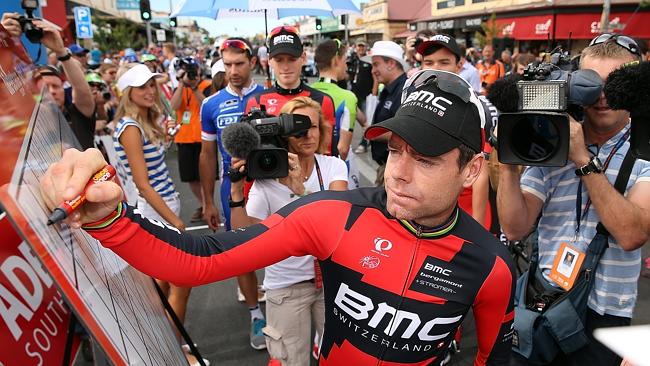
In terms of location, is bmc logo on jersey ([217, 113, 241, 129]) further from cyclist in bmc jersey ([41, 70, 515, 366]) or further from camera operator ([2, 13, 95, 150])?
cyclist in bmc jersey ([41, 70, 515, 366])

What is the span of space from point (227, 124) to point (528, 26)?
24.7 metres

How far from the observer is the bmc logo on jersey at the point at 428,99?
1402 mm

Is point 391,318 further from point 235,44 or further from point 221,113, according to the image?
point 235,44

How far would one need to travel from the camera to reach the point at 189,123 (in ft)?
18.2

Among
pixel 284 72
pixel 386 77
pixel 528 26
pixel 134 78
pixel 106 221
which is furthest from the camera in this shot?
pixel 528 26

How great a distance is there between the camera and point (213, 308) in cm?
398

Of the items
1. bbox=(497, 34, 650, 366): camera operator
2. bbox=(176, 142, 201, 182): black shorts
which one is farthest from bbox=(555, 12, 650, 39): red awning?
bbox=(497, 34, 650, 366): camera operator

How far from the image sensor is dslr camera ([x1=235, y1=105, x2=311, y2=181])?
225cm

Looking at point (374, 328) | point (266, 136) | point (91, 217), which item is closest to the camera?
point (91, 217)

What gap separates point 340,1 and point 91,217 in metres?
4.76

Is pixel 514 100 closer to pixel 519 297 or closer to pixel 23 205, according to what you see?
pixel 519 297

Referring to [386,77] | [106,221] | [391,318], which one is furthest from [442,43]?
[106,221]

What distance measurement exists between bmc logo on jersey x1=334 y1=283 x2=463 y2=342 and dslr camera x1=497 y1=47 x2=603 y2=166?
2.19 ft

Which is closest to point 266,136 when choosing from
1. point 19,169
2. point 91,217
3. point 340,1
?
point 91,217
